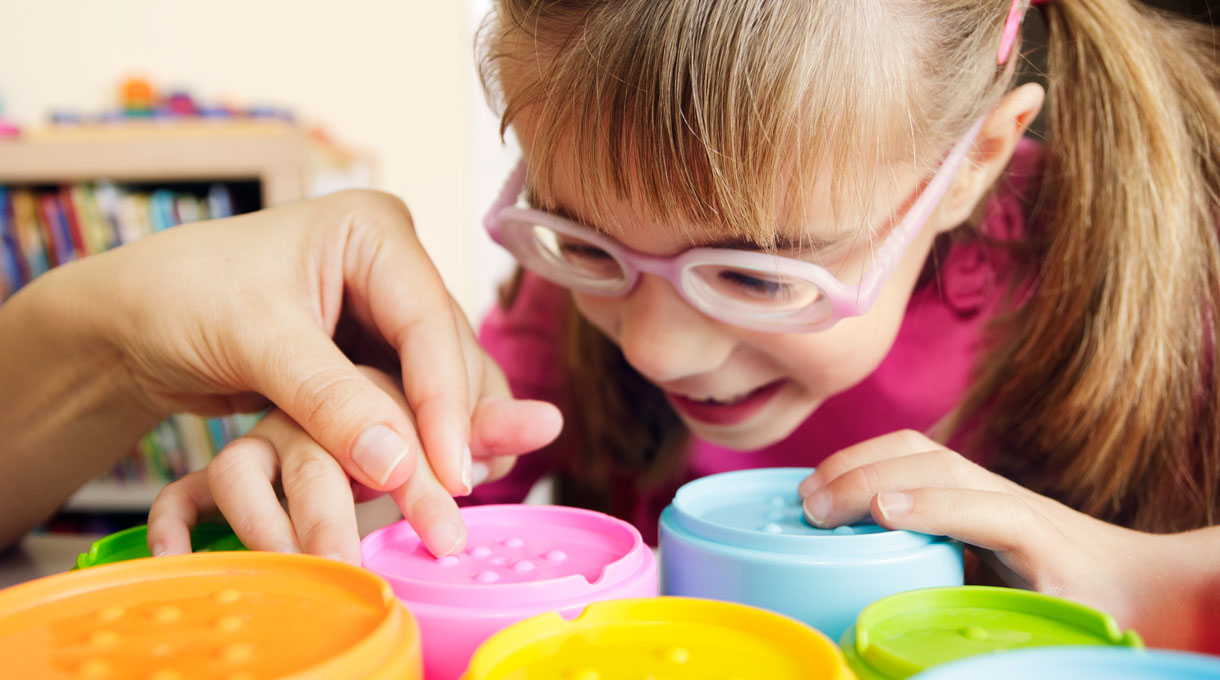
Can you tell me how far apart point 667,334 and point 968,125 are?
0.96 feet

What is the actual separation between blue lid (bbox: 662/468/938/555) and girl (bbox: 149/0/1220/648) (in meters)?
0.02

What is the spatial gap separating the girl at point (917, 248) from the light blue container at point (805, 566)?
0.02 metres

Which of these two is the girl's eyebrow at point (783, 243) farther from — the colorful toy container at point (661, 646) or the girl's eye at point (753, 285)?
the colorful toy container at point (661, 646)

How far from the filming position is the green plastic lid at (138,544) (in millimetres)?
458

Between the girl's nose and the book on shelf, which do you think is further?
the book on shelf

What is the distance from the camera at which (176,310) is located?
1.94 feet

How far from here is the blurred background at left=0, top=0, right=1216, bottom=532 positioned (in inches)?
56.1

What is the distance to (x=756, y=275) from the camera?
620 mm

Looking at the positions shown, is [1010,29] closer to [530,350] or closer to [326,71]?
[530,350]

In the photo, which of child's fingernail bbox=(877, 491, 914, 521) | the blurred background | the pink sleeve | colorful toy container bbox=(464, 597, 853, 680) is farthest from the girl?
the blurred background

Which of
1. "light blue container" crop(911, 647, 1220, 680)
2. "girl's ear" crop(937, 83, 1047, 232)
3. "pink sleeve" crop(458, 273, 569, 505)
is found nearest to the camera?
"light blue container" crop(911, 647, 1220, 680)

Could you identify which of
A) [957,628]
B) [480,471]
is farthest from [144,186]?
[957,628]

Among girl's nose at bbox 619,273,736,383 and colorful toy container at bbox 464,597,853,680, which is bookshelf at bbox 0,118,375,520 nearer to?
girl's nose at bbox 619,273,736,383

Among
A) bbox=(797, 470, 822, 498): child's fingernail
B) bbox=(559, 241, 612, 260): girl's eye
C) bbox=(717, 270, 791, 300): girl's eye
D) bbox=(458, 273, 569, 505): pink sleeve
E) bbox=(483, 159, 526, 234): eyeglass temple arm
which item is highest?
bbox=(483, 159, 526, 234): eyeglass temple arm
